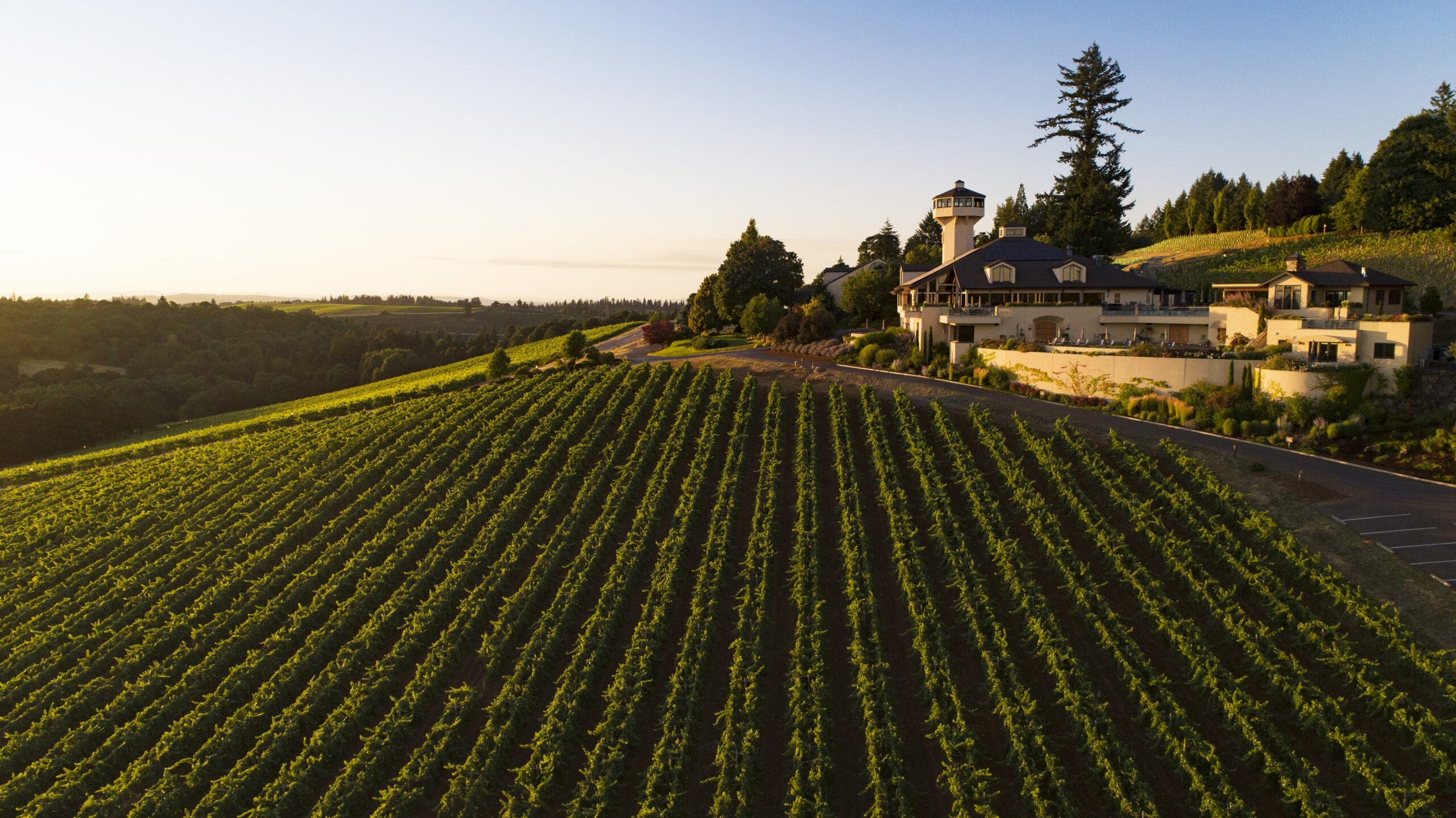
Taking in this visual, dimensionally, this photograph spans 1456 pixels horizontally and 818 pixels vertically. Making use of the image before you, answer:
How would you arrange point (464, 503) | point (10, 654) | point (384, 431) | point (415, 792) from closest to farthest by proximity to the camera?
1. point (415, 792)
2. point (10, 654)
3. point (464, 503)
4. point (384, 431)

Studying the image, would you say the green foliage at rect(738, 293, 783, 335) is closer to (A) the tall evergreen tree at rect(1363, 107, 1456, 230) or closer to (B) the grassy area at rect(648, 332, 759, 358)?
(B) the grassy area at rect(648, 332, 759, 358)

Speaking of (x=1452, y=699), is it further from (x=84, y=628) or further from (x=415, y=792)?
(x=84, y=628)

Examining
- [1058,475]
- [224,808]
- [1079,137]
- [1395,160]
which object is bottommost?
[224,808]

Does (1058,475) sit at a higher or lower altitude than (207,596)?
higher

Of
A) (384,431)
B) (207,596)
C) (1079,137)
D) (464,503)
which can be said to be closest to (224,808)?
(207,596)

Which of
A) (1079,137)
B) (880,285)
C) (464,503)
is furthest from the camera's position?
(1079,137)

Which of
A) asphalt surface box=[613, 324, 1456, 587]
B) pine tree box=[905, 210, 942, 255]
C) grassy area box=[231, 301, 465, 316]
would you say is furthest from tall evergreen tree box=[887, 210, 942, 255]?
grassy area box=[231, 301, 465, 316]

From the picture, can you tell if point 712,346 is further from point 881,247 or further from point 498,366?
point 881,247
